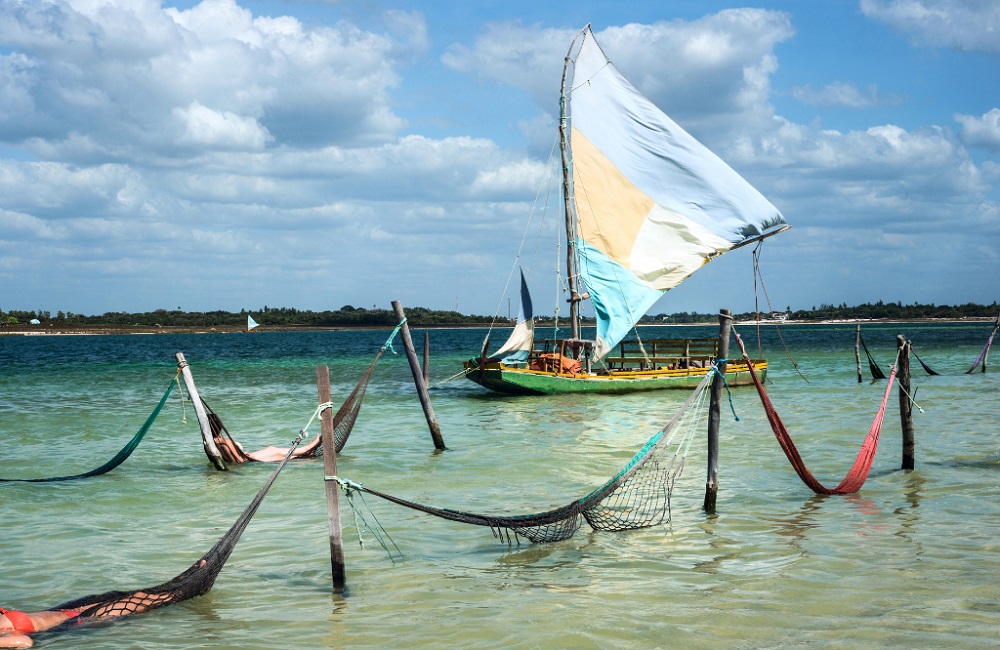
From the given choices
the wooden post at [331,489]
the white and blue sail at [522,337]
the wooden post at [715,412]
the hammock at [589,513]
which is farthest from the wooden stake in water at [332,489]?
the white and blue sail at [522,337]

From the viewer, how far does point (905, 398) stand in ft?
43.6

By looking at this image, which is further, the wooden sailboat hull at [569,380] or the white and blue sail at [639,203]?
the wooden sailboat hull at [569,380]

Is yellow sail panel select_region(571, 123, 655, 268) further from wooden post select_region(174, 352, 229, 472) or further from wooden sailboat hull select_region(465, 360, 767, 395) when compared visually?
wooden post select_region(174, 352, 229, 472)

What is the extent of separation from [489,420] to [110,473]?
32.5 ft

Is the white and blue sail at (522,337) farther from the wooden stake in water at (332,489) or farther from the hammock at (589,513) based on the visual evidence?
the wooden stake in water at (332,489)

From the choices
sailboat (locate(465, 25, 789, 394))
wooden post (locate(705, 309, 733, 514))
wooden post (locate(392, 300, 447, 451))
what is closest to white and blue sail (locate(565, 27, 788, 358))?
sailboat (locate(465, 25, 789, 394))

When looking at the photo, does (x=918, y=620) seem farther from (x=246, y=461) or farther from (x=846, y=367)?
(x=846, y=367)

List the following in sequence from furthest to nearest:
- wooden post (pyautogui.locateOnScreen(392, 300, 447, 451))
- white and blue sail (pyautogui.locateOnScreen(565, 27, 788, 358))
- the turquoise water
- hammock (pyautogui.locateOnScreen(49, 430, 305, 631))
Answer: white and blue sail (pyautogui.locateOnScreen(565, 27, 788, 358)), wooden post (pyautogui.locateOnScreen(392, 300, 447, 451)), hammock (pyautogui.locateOnScreen(49, 430, 305, 631)), the turquoise water

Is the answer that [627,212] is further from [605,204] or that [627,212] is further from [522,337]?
[522,337]

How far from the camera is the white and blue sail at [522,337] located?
2716 cm

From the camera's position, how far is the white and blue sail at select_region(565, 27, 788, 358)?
89.0 feet

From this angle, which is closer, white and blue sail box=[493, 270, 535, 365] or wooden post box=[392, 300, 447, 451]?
wooden post box=[392, 300, 447, 451]

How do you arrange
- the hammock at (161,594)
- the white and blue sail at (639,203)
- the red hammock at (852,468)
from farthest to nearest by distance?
the white and blue sail at (639,203), the red hammock at (852,468), the hammock at (161,594)

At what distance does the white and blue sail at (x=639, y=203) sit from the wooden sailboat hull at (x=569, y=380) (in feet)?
4.25
